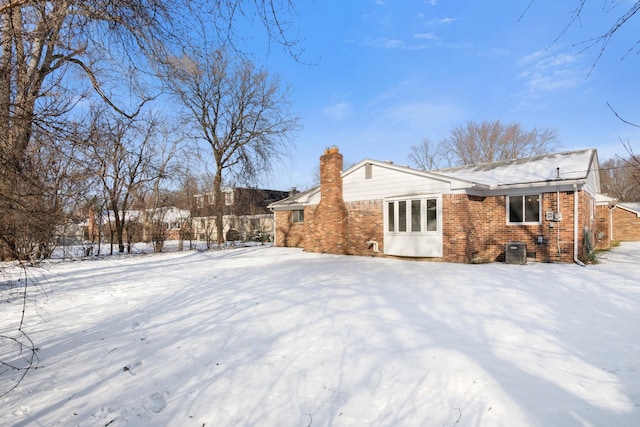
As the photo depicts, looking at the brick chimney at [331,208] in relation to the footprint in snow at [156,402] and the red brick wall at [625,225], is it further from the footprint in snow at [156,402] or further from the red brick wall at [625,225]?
the red brick wall at [625,225]

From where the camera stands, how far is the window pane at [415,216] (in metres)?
11.8

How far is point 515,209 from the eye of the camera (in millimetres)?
11289

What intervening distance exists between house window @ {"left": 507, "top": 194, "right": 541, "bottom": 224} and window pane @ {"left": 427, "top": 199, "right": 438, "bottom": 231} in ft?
8.35

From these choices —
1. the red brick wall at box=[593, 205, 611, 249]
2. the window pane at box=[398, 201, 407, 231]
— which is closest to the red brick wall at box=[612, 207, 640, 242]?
the red brick wall at box=[593, 205, 611, 249]

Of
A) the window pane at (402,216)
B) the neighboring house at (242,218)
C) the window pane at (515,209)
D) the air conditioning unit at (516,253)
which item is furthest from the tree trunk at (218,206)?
the window pane at (515,209)

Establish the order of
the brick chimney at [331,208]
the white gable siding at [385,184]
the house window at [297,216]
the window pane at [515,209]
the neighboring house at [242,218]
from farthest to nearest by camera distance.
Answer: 1. the neighboring house at [242,218]
2. the house window at [297,216]
3. the brick chimney at [331,208]
4. the white gable siding at [385,184]
5. the window pane at [515,209]

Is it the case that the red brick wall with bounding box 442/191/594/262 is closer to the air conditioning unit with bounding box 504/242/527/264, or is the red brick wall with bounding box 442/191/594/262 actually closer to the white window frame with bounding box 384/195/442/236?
the white window frame with bounding box 384/195/442/236

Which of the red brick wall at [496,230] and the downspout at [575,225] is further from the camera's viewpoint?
the red brick wall at [496,230]

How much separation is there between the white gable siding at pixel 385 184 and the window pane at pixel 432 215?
0.39 metres

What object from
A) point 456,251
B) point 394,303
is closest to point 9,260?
point 394,303

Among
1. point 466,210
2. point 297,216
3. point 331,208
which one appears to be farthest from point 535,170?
point 297,216

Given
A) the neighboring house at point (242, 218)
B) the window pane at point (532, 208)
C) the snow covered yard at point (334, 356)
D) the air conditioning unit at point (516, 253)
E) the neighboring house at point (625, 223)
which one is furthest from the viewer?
the neighboring house at point (242, 218)

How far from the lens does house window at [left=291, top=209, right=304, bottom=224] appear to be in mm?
18392

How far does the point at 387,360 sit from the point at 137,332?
148 inches
